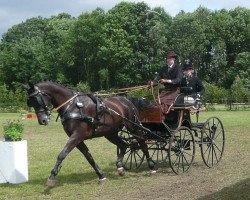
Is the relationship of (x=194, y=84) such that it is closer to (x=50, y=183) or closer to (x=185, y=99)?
(x=185, y=99)

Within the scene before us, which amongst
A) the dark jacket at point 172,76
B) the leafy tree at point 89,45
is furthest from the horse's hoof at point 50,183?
the leafy tree at point 89,45

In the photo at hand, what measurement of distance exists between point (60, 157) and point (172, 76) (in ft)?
11.6

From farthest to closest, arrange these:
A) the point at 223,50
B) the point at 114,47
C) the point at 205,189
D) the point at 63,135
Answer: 1. the point at 223,50
2. the point at 114,47
3. the point at 63,135
4. the point at 205,189

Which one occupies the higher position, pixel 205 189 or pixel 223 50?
pixel 223 50

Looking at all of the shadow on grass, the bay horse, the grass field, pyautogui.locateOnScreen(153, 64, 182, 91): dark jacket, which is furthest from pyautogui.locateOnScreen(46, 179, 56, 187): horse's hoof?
pyautogui.locateOnScreen(153, 64, 182, 91): dark jacket

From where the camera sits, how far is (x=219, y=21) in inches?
2694

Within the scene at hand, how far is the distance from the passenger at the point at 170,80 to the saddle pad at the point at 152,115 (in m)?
0.16

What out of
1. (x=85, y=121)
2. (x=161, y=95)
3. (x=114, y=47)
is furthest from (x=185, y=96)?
(x=114, y=47)

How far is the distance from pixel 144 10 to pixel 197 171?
52.5 metres

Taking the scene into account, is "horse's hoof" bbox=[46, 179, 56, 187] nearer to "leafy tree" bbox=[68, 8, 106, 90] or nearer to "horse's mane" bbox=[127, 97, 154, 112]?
"horse's mane" bbox=[127, 97, 154, 112]

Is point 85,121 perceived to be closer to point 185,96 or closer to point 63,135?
point 185,96

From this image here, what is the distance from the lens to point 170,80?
429 inches

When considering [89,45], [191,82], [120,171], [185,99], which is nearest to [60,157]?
[120,171]

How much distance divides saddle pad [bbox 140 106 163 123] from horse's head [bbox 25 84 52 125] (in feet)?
8.26
